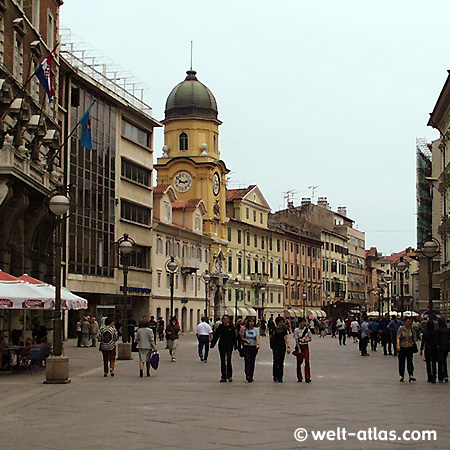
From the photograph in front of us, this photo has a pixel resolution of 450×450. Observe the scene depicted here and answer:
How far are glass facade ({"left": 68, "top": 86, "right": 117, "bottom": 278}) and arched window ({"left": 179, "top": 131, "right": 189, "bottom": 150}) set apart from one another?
2278 centimetres

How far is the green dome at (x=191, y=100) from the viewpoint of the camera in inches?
3401

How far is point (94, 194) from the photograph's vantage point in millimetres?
59156

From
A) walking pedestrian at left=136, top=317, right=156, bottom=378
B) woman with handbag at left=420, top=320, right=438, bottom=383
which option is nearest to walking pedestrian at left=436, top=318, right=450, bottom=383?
woman with handbag at left=420, top=320, right=438, bottom=383

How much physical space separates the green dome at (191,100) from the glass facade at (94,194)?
23.4 metres

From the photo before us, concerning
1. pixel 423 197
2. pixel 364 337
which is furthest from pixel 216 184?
pixel 364 337

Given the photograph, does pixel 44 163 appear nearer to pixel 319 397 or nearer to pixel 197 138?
pixel 319 397

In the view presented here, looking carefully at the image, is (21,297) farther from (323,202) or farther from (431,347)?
(323,202)

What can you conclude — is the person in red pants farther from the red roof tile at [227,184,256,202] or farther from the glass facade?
the red roof tile at [227,184,256,202]

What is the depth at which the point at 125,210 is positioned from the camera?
214 feet

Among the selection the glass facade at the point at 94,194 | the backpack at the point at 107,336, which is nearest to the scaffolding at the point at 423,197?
the glass facade at the point at 94,194

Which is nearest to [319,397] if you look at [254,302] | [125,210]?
[125,210]

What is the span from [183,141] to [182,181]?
13.4 ft

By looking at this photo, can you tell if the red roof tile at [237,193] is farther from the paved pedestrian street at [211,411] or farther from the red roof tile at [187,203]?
the paved pedestrian street at [211,411]

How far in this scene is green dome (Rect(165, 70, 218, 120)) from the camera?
→ 8638 centimetres
